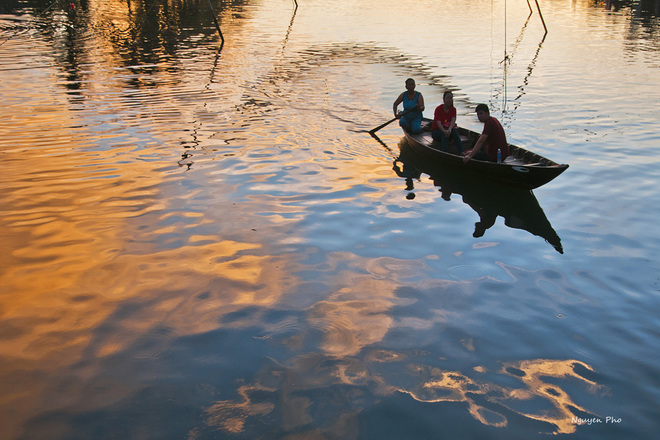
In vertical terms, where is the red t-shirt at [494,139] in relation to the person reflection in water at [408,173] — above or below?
above

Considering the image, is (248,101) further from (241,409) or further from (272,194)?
(241,409)

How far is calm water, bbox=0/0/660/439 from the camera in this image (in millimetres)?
5059

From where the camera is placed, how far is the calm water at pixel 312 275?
5059mm

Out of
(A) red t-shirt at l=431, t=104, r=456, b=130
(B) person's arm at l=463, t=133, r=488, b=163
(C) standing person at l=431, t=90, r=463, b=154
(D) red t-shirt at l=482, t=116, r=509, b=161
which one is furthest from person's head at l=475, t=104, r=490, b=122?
(A) red t-shirt at l=431, t=104, r=456, b=130

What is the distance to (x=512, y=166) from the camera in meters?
10.1

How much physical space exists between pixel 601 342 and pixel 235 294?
14.6 ft

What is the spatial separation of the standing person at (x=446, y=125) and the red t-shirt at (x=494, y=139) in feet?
5.76

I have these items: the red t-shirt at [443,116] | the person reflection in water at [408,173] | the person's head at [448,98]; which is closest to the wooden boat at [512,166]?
the person reflection in water at [408,173]

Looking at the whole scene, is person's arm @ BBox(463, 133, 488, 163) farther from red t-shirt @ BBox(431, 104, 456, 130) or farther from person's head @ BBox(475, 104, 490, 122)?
red t-shirt @ BBox(431, 104, 456, 130)

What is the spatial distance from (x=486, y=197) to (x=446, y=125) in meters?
3.20

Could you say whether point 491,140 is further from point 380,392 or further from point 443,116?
point 380,392

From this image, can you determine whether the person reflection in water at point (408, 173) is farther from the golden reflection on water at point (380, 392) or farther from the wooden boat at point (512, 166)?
the golden reflection on water at point (380, 392)

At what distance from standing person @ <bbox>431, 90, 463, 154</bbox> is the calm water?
94cm

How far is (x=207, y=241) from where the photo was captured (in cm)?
840
